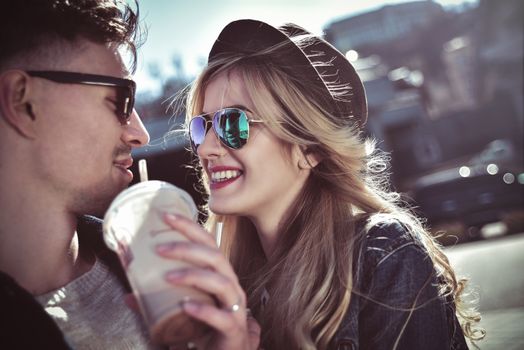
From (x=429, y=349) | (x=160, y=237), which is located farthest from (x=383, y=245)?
(x=160, y=237)

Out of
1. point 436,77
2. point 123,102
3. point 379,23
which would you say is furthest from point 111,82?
point 379,23

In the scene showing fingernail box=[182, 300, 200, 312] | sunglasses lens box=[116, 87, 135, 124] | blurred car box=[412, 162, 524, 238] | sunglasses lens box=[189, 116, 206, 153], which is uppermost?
sunglasses lens box=[116, 87, 135, 124]

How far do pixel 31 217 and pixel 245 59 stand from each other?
49.8 inches

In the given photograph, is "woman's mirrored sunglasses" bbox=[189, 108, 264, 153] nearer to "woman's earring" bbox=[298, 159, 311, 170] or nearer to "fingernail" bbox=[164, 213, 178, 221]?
"woman's earring" bbox=[298, 159, 311, 170]

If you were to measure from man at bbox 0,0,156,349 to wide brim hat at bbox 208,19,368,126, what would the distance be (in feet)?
2.30

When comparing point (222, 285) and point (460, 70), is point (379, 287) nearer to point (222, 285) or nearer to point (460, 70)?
point (222, 285)

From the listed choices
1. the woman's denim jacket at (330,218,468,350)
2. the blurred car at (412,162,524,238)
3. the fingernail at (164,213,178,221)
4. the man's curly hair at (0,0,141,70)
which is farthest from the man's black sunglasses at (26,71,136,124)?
the blurred car at (412,162,524,238)

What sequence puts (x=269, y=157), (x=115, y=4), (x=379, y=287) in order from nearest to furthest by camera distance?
(x=379, y=287) < (x=115, y=4) < (x=269, y=157)

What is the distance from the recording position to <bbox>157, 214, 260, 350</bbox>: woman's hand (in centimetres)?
107

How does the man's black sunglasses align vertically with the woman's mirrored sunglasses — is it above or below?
above

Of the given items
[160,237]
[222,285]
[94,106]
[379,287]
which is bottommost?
[379,287]

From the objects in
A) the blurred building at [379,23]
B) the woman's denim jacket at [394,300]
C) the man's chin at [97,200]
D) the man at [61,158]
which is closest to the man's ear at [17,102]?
the man at [61,158]

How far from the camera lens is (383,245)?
185 centimetres

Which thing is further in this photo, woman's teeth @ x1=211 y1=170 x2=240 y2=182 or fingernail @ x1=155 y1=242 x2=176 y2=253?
woman's teeth @ x1=211 y1=170 x2=240 y2=182
